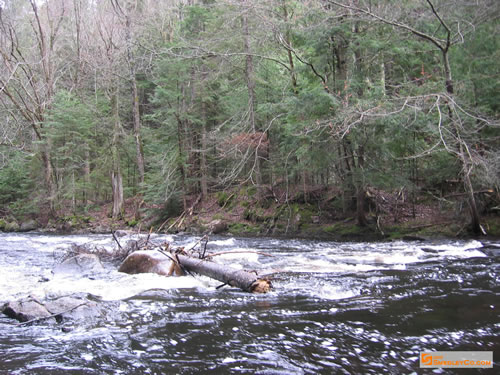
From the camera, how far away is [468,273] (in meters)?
7.37

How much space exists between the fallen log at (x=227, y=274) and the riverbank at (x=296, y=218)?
10.0 feet

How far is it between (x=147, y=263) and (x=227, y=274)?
2.04m

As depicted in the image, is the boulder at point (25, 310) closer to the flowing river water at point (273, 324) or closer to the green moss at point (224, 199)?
the flowing river water at point (273, 324)

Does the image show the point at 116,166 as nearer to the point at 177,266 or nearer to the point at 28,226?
the point at 28,226

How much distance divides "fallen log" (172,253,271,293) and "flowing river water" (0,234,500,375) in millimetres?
163

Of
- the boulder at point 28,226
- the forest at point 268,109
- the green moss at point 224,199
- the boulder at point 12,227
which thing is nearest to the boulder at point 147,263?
the forest at point 268,109

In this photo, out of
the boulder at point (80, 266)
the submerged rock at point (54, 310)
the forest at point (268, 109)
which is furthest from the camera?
the forest at point (268, 109)

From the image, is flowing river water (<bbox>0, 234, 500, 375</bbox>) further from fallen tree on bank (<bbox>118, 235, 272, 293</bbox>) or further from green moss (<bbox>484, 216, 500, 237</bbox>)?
green moss (<bbox>484, 216, 500, 237</bbox>)

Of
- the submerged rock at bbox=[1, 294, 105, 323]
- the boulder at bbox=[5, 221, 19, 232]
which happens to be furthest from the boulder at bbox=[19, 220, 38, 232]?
the submerged rock at bbox=[1, 294, 105, 323]

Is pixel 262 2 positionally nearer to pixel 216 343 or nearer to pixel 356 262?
pixel 356 262

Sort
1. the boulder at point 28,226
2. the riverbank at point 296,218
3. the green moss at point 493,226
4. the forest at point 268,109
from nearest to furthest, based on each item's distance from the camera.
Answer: the forest at point 268,109 < the green moss at point 493,226 < the riverbank at point 296,218 < the boulder at point 28,226

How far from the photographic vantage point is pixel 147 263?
8.18 meters

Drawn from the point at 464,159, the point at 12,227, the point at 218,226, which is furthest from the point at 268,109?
the point at 12,227

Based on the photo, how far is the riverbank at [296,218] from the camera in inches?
543
